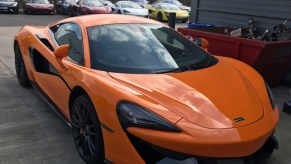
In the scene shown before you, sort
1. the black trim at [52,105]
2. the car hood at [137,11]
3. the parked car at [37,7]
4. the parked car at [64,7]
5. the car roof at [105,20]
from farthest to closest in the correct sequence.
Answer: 1. the parked car at [64,7]
2. the parked car at [37,7]
3. the car hood at [137,11]
4. the car roof at [105,20]
5. the black trim at [52,105]

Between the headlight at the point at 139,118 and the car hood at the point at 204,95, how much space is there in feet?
0.53

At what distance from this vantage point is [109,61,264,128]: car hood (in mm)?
2582

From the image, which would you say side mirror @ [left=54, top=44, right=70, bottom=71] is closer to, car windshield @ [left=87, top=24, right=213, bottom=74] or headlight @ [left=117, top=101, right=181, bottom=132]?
car windshield @ [left=87, top=24, right=213, bottom=74]

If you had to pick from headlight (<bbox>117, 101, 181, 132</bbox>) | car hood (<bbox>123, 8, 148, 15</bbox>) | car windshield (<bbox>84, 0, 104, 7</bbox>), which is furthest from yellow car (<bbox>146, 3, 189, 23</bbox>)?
headlight (<bbox>117, 101, 181, 132</bbox>)

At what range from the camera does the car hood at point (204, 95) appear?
8.47 feet

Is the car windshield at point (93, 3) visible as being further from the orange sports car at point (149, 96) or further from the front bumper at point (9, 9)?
the orange sports car at point (149, 96)

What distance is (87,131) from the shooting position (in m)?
3.08

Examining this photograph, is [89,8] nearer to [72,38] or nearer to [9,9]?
[9,9]

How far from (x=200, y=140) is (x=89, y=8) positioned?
1704cm

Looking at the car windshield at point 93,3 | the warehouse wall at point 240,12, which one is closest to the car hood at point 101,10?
the car windshield at point 93,3

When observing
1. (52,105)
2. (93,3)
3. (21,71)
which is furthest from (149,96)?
(93,3)

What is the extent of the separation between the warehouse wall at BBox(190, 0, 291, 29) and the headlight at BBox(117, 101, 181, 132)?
15.0 ft

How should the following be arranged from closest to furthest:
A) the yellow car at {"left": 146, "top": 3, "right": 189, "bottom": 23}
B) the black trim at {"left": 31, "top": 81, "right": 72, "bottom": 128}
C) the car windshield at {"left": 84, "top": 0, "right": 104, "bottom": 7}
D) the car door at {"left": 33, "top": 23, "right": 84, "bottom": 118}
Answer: the car door at {"left": 33, "top": 23, "right": 84, "bottom": 118}, the black trim at {"left": 31, "top": 81, "right": 72, "bottom": 128}, the car windshield at {"left": 84, "top": 0, "right": 104, "bottom": 7}, the yellow car at {"left": 146, "top": 3, "right": 189, "bottom": 23}

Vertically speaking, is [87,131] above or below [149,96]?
below
